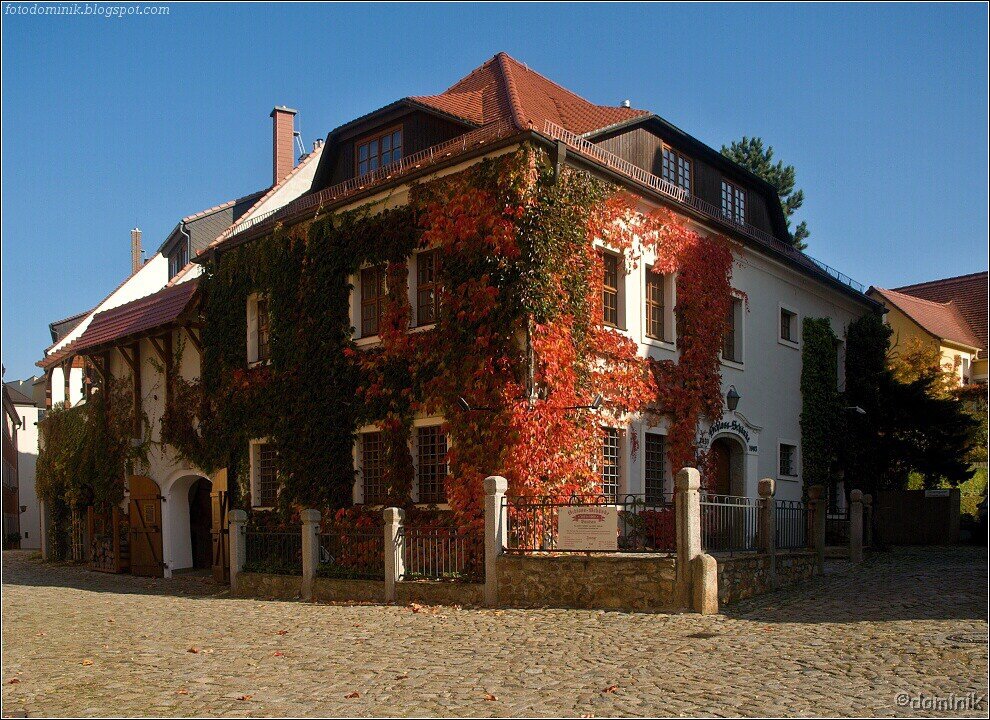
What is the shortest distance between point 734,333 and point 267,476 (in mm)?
10470

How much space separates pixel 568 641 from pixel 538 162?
29.0ft

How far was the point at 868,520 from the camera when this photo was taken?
25672mm

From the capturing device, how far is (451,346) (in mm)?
18000

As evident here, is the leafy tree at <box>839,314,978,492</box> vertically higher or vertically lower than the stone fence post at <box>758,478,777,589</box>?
higher

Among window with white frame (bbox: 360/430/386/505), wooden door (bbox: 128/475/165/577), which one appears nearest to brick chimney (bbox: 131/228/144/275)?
wooden door (bbox: 128/475/165/577)

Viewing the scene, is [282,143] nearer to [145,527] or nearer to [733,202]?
[145,527]

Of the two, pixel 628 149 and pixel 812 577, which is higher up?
pixel 628 149

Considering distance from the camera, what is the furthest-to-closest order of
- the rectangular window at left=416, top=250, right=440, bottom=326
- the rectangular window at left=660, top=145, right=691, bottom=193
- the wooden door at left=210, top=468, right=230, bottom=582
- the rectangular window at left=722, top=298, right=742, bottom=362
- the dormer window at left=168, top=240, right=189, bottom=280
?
1. the dormer window at left=168, top=240, right=189, bottom=280
2. the wooden door at left=210, top=468, right=230, bottom=582
3. the rectangular window at left=722, top=298, right=742, bottom=362
4. the rectangular window at left=660, top=145, right=691, bottom=193
5. the rectangular window at left=416, top=250, right=440, bottom=326

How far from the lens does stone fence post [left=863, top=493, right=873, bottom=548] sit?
2408 centimetres

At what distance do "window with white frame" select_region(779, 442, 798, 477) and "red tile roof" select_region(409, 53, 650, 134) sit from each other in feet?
Result: 28.5

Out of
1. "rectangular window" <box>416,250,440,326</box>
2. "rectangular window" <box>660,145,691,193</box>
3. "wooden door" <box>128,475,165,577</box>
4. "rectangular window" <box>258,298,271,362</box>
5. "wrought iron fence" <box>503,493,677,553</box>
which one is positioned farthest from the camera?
"wooden door" <box>128,475,165,577</box>

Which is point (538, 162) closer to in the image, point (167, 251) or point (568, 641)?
point (568, 641)

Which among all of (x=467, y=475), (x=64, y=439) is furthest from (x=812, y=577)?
(x=64, y=439)

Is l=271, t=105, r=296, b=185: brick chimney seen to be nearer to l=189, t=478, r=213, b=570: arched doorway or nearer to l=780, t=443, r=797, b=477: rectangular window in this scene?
l=189, t=478, r=213, b=570: arched doorway
